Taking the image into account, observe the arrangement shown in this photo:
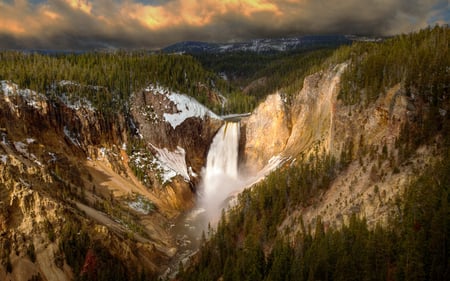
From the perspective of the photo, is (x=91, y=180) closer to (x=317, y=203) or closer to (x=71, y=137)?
(x=71, y=137)

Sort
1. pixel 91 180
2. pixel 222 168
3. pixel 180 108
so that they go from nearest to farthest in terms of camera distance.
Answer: pixel 91 180, pixel 222 168, pixel 180 108

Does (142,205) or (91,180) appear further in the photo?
(142,205)

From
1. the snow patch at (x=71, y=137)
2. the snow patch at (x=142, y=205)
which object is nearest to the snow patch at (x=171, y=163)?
the snow patch at (x=142, y=205)

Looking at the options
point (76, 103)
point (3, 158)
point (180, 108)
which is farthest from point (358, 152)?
point (76, 103)

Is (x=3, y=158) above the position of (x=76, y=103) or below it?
below

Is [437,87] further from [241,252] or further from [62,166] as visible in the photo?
[62,166]
